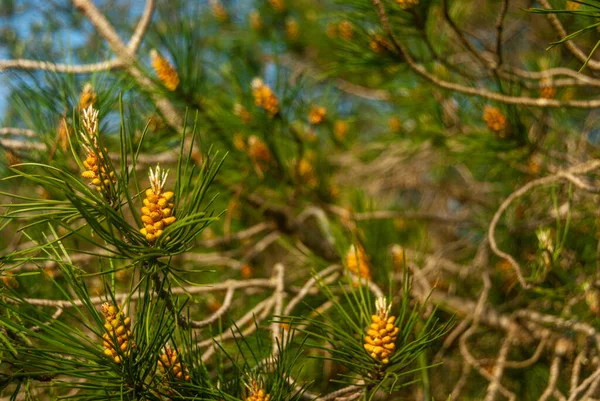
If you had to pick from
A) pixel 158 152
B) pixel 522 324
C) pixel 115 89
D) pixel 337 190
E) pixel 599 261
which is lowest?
pixel 522 324

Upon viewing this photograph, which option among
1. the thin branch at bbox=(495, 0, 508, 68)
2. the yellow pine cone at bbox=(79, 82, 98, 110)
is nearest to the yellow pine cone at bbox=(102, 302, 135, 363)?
the yellow pine cone at bbox=(79, 82, 98, 110)

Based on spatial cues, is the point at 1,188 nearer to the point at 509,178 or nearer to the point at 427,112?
the point at 427,112

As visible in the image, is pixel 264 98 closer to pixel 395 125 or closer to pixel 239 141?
pixel 239 141

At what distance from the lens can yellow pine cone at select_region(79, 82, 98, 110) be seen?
81cm

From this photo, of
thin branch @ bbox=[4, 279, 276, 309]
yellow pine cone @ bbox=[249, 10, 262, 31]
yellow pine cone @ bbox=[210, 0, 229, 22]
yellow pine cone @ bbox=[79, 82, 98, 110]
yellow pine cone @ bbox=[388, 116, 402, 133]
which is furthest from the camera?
yellow pine cone @ bbox=[210, 0, 229, 22]

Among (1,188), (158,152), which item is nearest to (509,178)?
(158,152)

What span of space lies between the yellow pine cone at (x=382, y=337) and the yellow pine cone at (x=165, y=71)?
2.01 ft

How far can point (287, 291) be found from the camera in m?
0.88

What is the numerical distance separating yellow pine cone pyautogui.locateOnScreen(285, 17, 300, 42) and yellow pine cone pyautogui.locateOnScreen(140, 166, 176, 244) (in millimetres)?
1424

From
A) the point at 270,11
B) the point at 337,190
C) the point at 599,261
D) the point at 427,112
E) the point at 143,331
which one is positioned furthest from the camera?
the point at 270,11

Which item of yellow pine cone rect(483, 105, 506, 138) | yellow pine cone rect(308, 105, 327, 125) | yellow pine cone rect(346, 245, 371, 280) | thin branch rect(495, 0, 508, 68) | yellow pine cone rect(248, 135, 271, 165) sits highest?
thin branch rect(495, 0, 508, 68)

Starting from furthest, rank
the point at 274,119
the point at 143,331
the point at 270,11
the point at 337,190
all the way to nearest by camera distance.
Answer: the point at 270,11, the point at 337,190, the point at 274,119, the point at 143,331

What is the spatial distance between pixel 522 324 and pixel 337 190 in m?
0.58

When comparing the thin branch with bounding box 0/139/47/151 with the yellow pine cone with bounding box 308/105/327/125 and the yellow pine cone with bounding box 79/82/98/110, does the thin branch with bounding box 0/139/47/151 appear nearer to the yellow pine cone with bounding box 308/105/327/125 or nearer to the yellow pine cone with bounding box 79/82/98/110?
the yellow pine cone with bounding box 79/82/98/110
